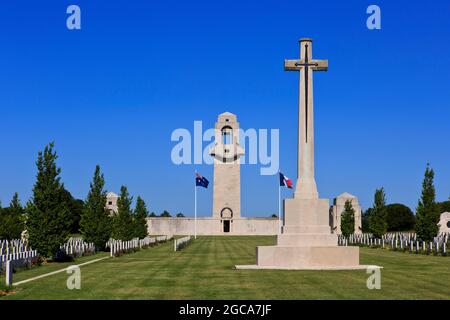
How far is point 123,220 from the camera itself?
49656 millimetres

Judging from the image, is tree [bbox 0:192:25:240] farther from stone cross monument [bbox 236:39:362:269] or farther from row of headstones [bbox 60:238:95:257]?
stone cross monument [bbox 236:39:362:269]

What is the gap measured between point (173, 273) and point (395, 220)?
10077 centimetres

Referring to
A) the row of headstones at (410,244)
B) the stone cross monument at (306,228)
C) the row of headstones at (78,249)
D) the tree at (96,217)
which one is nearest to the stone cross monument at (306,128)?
the stone cross monument at (306,228)

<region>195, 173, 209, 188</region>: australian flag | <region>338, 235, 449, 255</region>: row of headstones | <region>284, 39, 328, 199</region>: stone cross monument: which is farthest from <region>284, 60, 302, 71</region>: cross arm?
<region>195, 173, 209, 188</region>: australian flag

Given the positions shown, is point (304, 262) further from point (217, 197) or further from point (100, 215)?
point (217, 197)

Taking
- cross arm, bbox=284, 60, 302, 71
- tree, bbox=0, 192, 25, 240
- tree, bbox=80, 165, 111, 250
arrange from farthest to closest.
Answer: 1. tree, bbox=0, 192, 25, 240
2. tree, bbox=80, 165, 111, 250
3. cross arm, bbox=284, 60, 302, 71

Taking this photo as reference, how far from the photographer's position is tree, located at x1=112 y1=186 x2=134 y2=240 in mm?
48438

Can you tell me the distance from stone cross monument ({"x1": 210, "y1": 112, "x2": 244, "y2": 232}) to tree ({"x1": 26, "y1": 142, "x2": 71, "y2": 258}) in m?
62.8

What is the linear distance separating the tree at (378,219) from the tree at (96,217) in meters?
26.1

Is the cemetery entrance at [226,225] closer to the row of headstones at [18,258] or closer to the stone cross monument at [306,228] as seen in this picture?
the row of headstones at [18,258]

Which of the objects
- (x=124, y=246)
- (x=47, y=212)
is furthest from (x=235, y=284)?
(x=124, y=246)

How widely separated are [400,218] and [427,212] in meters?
75.0

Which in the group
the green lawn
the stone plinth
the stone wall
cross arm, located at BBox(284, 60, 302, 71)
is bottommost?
the stone wall
